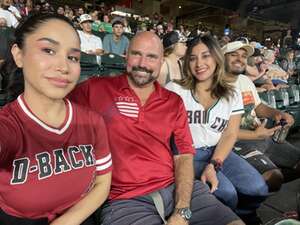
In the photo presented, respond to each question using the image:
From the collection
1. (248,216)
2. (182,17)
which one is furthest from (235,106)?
(182,17)

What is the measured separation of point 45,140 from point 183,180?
2.72 feet

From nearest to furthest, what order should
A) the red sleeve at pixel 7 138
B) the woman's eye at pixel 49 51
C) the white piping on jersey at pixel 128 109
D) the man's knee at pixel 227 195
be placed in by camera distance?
1. the red sleeve at pixel 7 138
2. the woman's eye at pixel 49 51
3. the white piping on jersey at pixel 128 109
4. the man's knee at pixel 227 195

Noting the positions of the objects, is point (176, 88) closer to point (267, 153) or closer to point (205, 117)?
point (205, 117)

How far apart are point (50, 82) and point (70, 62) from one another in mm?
119

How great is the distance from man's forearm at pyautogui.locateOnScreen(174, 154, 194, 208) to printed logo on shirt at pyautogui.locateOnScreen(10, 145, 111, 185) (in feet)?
1.69

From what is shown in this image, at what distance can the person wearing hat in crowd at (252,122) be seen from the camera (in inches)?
112

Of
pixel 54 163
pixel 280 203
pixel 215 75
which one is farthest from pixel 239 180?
pixel 54 163

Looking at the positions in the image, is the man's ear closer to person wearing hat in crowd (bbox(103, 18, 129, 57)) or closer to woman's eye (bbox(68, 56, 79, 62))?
woman's eye (bbox(68, 56, 79, 62))

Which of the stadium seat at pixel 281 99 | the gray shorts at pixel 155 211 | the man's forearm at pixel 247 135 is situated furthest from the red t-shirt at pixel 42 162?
the stadium seat at pixel 281 99

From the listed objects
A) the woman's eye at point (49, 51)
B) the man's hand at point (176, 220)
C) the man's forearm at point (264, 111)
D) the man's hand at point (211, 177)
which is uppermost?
the woman's eye at point (49, 51)

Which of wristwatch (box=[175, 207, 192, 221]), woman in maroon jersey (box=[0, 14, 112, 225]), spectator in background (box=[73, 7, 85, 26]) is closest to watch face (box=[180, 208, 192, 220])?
wristwatch (box=[175, 207, 192, 221])

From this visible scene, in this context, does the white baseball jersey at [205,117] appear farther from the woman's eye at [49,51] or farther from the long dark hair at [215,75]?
the woman's eye at [49,51]

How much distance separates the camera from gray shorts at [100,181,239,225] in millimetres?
1545

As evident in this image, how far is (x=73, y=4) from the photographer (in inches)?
742
